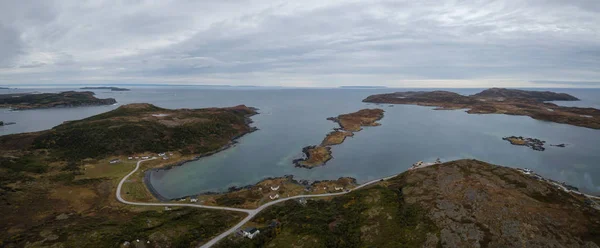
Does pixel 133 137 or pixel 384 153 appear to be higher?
pixel 133 137

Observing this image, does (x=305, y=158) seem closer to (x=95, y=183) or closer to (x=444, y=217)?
(x=444, y=217)

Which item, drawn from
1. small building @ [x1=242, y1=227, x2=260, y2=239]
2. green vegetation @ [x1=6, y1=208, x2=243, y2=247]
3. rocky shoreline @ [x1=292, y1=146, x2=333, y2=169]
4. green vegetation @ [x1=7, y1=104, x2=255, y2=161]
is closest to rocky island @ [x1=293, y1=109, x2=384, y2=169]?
rocky shoreline @ [x1=292, y1=146, x2=333, y2=169]

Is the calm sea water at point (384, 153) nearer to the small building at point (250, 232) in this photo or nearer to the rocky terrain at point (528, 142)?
the rocky terrain at point (528, 142)

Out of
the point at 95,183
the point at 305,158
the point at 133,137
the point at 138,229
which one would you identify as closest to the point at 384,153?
the point at 305,158

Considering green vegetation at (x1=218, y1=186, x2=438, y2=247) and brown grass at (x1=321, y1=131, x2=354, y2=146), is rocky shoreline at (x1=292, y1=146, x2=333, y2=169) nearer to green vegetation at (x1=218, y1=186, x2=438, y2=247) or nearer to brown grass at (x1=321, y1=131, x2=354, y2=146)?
brown grass at (x1=321, y1=131, x2=354, y2=146)

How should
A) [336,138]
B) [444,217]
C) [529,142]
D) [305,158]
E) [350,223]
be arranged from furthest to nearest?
[336,138] < [529,142] < [305,158] < [350,223] < [444,217]

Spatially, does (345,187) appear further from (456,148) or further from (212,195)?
(456,148)

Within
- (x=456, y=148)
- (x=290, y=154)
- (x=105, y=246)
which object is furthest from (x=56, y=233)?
(x=456, y=148)

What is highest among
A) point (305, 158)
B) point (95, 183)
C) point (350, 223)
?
point (305, 158)
